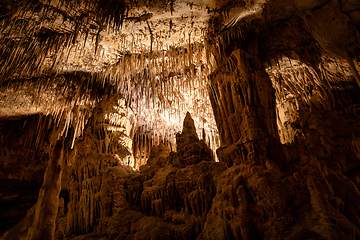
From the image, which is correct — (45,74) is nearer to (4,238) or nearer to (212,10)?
(4,238)

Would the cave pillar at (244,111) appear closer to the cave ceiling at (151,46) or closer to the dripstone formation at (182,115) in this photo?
the dripstone formation at (182,115)

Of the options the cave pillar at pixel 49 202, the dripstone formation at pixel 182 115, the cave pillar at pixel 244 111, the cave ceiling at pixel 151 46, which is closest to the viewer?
the cave pillar at pixel 49 202

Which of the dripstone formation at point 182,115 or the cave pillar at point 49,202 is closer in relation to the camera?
the cave pillar at point 49,202

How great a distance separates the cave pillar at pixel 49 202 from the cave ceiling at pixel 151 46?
434 centimetres

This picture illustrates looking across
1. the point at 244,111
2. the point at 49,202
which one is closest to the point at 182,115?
the point at 244,111

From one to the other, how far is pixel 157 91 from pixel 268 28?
189 inches

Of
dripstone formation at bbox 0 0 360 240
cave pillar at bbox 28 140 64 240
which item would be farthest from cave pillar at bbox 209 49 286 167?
cave pillar at bbox 28 140 64 240

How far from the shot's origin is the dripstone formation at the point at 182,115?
A: 512cm

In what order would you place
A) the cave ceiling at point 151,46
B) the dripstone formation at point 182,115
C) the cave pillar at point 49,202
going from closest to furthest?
the cave pillar at point 49,202 → the dripstone formation at point 182,115 → the cave ceiling at point 151,46

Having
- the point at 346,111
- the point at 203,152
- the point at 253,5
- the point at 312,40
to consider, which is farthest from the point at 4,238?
the point at 346,111

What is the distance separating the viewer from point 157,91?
10.9 m

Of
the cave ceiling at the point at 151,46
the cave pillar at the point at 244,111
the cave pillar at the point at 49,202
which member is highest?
the cave ceiling at the point at 151,46

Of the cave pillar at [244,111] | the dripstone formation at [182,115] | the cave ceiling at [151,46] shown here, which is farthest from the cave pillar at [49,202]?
the cave ceiling at [151,46]

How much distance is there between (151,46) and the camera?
27.5 feet
